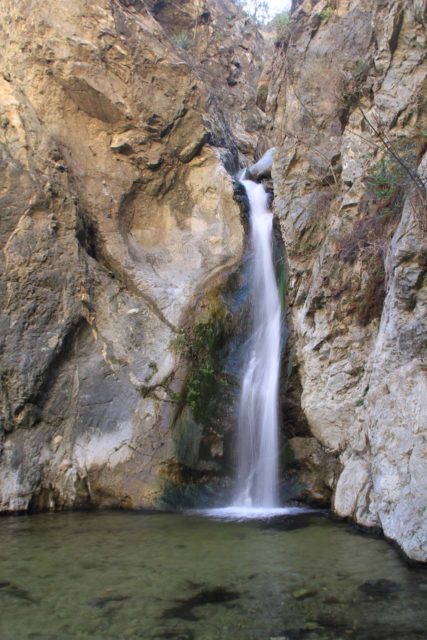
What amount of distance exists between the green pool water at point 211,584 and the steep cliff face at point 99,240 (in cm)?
253

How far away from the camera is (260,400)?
10.7 metres

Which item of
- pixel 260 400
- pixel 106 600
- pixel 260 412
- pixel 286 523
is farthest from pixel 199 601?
pixel 260 400

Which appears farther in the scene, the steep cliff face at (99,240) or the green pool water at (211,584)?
the steep cliff face at (99,240)

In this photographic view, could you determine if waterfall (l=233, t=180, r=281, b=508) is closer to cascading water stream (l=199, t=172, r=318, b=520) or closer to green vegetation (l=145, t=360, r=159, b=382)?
cascading water stream (l=199, t=172, r=318, b=520)

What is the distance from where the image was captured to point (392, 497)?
657 cm

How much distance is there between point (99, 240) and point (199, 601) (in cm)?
970

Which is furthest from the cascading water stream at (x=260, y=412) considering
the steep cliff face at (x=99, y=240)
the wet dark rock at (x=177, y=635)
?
the wet dark rock at (x=177, y=635)

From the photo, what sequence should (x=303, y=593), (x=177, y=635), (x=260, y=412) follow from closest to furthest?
(x=177, y=635)
(x=303, y=593)
(x=260, y=412)

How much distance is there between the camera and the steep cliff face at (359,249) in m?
6.89

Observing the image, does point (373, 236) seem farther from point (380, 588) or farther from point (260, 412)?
point (380, 588)

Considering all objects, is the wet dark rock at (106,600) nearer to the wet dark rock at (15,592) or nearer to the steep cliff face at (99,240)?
the wet dark rock at (15,592)

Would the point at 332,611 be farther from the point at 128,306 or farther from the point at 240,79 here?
the point at 240,79

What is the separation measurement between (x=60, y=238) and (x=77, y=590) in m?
8.06

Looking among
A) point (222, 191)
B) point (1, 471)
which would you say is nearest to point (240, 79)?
point (222, 191)
